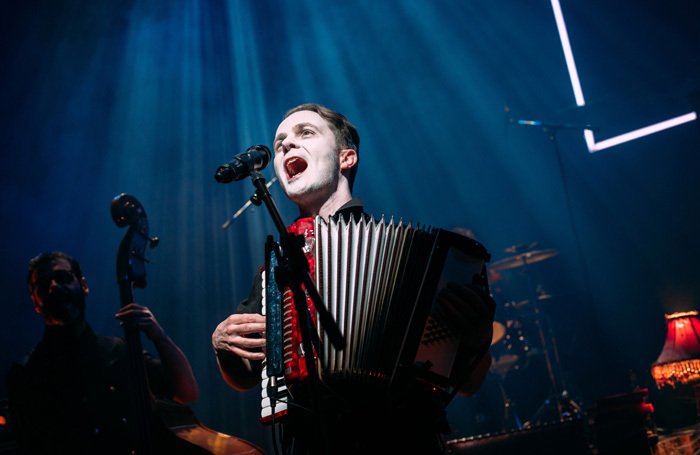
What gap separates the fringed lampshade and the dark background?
2.29 meters

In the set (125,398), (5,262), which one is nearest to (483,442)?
(125,398)

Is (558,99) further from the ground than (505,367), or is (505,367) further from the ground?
(558,99)

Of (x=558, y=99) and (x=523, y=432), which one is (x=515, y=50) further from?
(x=523, y=432)

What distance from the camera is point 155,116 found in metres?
5.52

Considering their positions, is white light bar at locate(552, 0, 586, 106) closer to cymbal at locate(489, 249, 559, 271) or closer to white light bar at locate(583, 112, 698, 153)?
white light bar at locate(583, 112, 698, 153)

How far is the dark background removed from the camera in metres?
4.77

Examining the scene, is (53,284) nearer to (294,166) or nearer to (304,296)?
(294,166)

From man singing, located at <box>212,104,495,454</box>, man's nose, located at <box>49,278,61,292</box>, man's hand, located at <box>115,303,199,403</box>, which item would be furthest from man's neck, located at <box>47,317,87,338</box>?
man singing, located at <box>212,104,495,454</box>

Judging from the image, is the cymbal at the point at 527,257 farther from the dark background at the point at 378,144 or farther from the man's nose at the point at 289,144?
the man's nose at the point at 289,144

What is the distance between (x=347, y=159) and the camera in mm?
2213

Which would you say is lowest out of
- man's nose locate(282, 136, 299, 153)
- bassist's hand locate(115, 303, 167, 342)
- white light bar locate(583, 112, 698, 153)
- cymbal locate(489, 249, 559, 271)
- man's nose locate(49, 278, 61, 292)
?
cymbal locate(489, 249, 559, 271)

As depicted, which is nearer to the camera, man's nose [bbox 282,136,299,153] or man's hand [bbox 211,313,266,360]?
man's hand [bbox 211,313,266,360]

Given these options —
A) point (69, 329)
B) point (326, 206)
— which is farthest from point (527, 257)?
point (69, 329)

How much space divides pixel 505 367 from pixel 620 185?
10.1 ft
